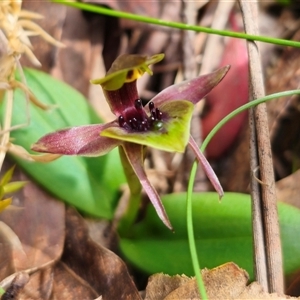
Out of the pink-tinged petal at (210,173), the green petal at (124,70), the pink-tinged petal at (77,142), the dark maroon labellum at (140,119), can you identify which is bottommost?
the pink-tinged petal at (210,173)

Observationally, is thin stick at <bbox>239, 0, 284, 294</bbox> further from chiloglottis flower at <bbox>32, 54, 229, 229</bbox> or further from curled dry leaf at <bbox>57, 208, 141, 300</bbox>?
curled dry leaf at <bbox>57, 208, 141, 300</bbox>

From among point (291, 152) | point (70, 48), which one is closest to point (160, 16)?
point (70, 48)

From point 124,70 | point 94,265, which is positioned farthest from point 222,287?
point 124,70

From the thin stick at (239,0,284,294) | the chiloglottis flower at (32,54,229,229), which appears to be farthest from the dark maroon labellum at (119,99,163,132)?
the thin stick at (239,0,284,294)

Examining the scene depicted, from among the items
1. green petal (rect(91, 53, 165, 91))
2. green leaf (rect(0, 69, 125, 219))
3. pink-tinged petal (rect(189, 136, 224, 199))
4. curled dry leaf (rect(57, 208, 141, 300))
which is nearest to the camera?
green petal (rect(91, 53, 165, 91))

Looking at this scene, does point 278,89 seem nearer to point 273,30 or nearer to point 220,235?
point 273,30

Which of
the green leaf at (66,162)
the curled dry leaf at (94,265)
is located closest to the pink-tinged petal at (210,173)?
the curled dry leaf at (94,265)

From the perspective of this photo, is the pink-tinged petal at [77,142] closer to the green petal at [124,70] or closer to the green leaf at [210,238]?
the green petal at [124,70]
